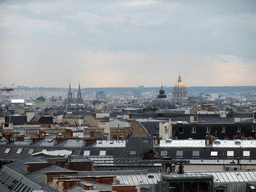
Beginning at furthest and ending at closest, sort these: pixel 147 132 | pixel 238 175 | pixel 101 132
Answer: pixel 101 132 < pixel 147 132 < pixel 238 175

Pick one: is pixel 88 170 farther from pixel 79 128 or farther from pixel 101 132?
pixel 79 128

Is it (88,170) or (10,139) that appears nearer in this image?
(88,170)

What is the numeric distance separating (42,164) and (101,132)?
146 ft

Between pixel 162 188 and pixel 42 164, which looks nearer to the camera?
pixel 162 188

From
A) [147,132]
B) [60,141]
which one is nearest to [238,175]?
[60,141]

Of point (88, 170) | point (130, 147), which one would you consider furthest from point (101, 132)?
point (88, 170)

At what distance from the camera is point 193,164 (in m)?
49.9

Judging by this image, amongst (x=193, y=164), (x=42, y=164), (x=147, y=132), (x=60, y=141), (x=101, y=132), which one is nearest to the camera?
(x=42, y=164)

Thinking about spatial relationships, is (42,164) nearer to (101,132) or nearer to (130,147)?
(130,147)

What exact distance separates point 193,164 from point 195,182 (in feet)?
57.8

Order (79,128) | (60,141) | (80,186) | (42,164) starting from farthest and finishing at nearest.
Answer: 1. (79,128)
2. (60,141)
3. (42,164)
4. (80,186)

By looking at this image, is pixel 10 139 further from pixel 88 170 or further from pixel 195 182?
pixel 195 182

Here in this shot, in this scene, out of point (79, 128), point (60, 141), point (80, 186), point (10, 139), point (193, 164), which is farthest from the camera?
point (79, 128)

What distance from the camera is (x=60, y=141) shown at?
2379 inches
